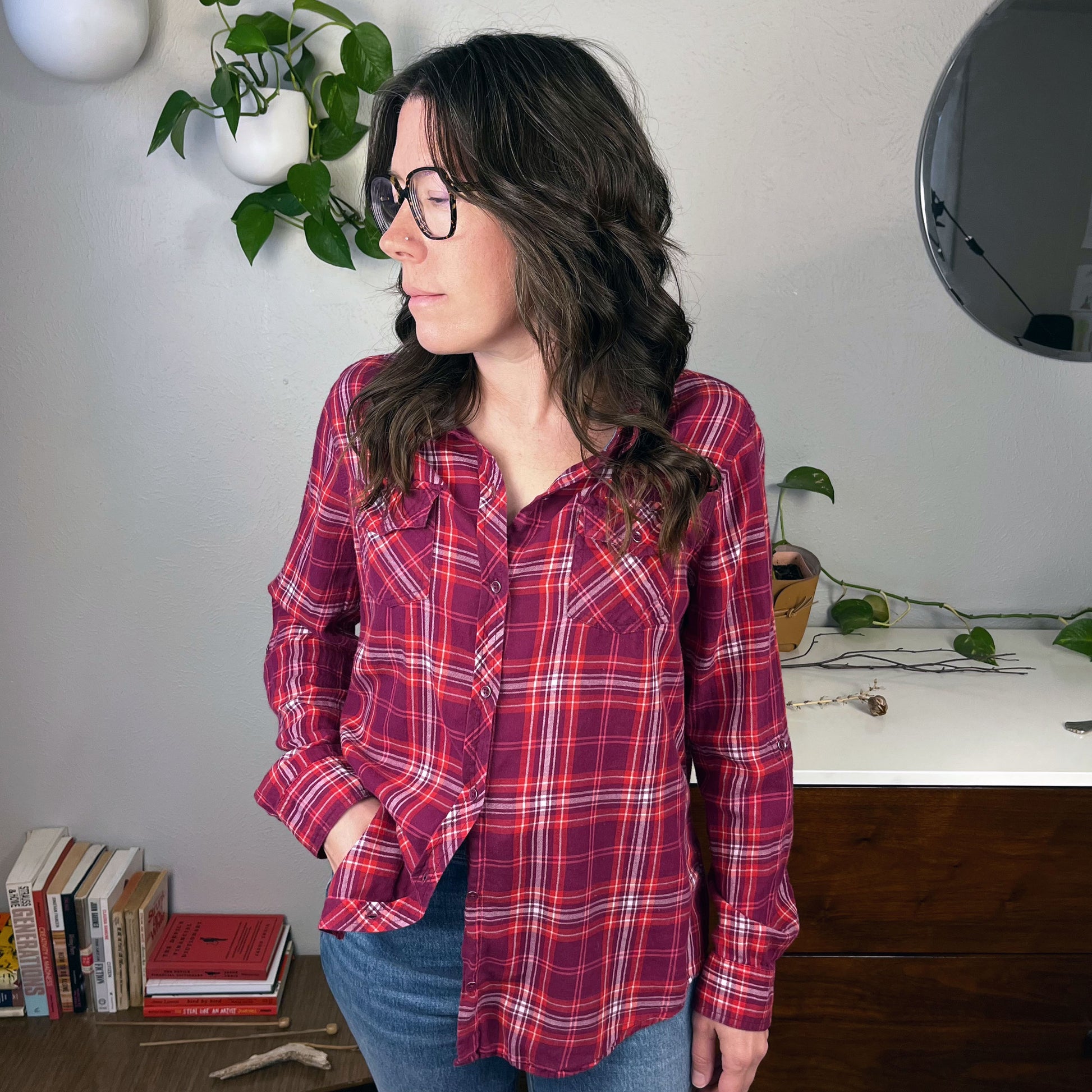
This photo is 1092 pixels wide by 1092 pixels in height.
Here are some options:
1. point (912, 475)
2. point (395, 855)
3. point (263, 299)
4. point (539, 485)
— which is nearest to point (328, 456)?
point (539, 485)

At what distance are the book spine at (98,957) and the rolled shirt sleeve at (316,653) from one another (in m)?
0.99

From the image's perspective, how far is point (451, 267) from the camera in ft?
2.61

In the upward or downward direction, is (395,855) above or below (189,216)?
below

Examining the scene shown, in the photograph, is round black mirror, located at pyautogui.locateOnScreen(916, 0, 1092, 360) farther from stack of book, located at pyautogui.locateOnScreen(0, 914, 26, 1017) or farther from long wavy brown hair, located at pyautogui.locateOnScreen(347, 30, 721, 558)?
stack of book, located at pyautogui.locateOnScreen(0, 914, 26, 1017)

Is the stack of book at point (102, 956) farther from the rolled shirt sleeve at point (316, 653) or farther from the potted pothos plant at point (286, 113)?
the potted pothos plant at point (286, 113)

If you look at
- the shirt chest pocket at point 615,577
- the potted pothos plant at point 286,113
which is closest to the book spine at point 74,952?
the potted pothos plant at point 286,113

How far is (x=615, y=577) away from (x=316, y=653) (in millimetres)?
321

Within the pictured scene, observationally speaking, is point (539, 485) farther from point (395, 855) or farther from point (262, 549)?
point (262, 549)

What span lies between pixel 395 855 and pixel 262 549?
0.99m

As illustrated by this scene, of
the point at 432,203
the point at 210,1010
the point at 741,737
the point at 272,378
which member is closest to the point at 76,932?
the point at 210,1010

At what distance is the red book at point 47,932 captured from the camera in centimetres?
169

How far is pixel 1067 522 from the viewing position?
1.75 meters

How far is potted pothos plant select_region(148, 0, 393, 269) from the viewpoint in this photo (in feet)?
4.70

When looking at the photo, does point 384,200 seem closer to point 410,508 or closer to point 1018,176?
point 410,508
